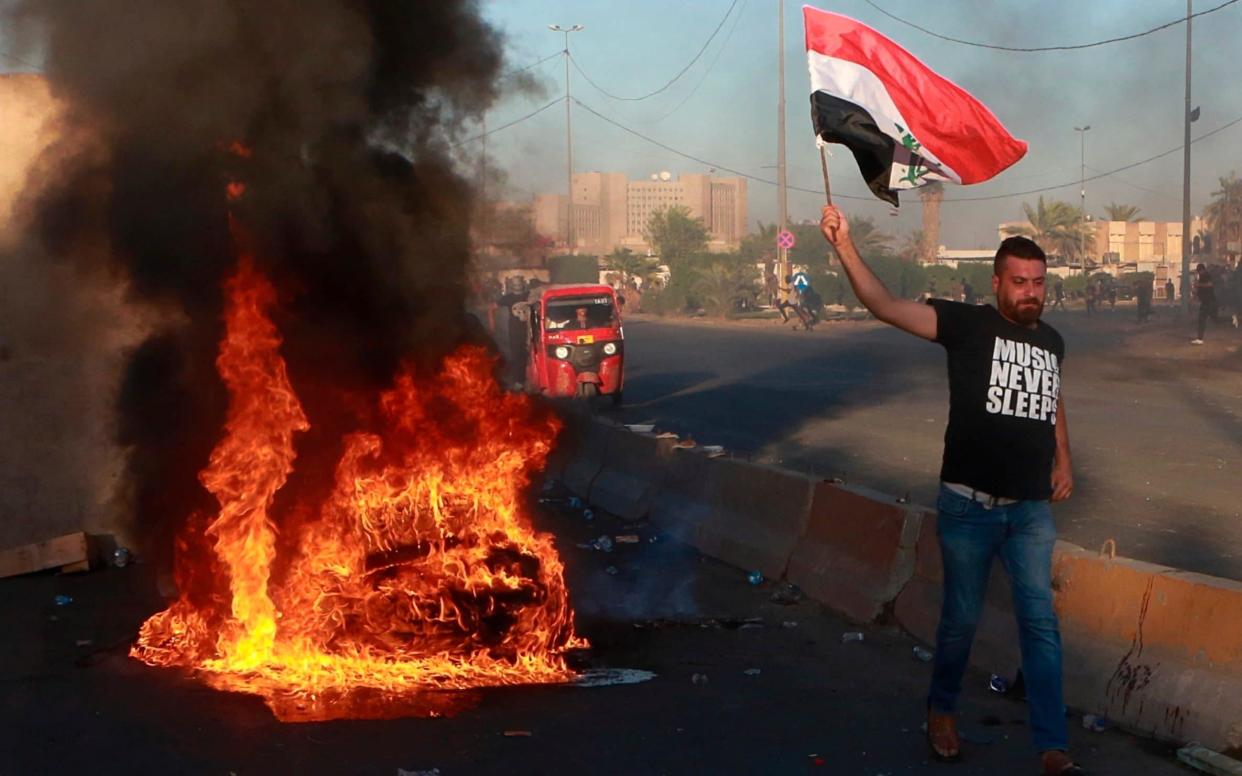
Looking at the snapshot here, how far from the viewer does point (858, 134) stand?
18.6ft

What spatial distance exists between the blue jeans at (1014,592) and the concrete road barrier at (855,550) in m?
2.16

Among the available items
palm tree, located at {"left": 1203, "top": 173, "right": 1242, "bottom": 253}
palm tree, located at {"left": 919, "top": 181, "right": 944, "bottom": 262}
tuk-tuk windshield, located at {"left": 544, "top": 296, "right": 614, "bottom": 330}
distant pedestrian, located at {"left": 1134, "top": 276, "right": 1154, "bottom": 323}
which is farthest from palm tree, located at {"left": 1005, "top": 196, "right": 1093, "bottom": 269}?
tuk-tuk windshield, located at {"left": 544, "top": 296, "right": 614, "bottom": 330}

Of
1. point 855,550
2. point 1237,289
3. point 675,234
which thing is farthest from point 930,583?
point 675,234

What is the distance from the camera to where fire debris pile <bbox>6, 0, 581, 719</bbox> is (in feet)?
21.8

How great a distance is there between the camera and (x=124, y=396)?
888 cm

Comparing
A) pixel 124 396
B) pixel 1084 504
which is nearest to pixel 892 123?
pixel 124 396

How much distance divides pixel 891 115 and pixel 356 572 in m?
3.38

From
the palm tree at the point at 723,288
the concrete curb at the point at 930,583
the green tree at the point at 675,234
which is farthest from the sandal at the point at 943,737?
the green tree at the point at 675,234

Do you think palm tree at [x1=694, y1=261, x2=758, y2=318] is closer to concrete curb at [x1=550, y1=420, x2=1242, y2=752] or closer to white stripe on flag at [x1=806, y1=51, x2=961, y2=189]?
concrete curb at [x1=550, y1=420, x2=1242, y2=752]

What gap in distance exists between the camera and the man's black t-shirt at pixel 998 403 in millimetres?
4922

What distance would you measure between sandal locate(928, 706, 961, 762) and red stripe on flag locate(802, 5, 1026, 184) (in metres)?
2.24

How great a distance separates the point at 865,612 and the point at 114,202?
489 cm

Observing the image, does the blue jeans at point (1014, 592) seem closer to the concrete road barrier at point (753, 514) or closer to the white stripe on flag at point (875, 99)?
the white stripe on flag at point (875, 99)

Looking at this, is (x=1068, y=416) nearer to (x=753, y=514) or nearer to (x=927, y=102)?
(x=753, y=514)
